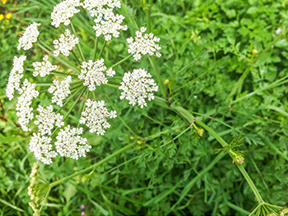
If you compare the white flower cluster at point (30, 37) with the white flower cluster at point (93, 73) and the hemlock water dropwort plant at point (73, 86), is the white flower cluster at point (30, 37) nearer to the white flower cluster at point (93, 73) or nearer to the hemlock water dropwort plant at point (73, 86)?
the hemlock water dropwort plant at point (73, 86)

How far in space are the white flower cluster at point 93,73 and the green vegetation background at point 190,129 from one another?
0.76 m

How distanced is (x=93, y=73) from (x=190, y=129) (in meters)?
1.54

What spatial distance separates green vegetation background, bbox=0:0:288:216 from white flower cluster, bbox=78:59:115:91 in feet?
2.50

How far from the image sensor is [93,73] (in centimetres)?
234

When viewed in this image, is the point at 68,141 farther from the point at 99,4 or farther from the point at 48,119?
the point at 99,4

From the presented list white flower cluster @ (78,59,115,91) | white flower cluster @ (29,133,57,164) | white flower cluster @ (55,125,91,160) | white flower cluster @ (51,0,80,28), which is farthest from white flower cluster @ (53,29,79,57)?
white flower cluster @ (29,133,57,164)

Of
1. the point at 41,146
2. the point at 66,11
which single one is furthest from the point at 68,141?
the point at 66,11

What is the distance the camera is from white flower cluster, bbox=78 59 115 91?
2.35 m

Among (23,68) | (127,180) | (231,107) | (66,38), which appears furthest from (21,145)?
(231,107)

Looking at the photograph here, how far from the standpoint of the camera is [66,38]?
96.3 inches

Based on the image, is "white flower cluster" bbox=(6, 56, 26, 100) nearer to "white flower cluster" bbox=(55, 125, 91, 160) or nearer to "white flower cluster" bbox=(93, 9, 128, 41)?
"white flower cluster" bbox=(55, 125, 91, 160)

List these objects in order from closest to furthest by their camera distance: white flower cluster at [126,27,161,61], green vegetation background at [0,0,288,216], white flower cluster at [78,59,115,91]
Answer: white flower cluster at [78,59,115,91]
white flower cluster at [126,27,161,61]
green vegetation background at [0,0,288,216]

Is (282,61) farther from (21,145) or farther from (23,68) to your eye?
(21,145)

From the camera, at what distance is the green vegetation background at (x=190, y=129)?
134 inches
